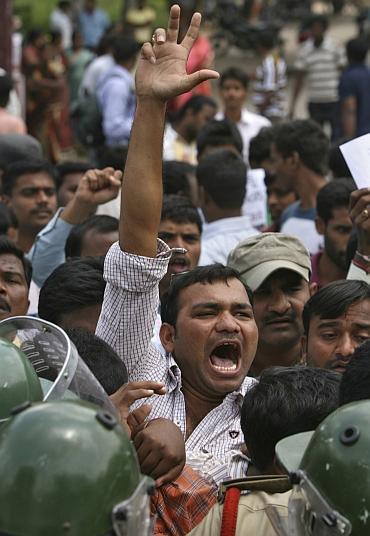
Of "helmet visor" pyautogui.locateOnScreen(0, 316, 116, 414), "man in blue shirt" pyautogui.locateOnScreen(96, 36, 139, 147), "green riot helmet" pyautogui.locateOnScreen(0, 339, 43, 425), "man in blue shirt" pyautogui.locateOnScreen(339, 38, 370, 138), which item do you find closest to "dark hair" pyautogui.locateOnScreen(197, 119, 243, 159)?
"man in blue shirt" pyautogui.locateOnScreen(96, 36, 139, 147)

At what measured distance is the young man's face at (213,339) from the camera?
441 centimetres

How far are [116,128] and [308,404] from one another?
25.7 ft

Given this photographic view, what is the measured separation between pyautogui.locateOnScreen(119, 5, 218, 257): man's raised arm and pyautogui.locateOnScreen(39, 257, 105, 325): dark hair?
3.53ft

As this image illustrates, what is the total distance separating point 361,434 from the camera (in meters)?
2.67

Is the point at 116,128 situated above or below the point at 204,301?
below

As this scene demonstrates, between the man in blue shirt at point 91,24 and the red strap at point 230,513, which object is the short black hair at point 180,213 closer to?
the red strap at point 230,513

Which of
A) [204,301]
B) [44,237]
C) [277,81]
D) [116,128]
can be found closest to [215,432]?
[204,301]

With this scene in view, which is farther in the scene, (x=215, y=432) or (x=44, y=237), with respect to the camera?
(x=44, y=237)

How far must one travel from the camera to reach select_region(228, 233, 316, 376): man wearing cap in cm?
561

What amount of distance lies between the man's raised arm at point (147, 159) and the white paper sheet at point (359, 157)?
1185mm

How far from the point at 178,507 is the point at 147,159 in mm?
1054

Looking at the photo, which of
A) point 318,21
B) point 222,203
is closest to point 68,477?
point 222,203

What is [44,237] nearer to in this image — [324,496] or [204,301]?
[204,301]

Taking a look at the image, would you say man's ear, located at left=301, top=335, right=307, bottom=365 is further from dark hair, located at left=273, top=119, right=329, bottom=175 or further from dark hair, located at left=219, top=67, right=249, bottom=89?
dark hair, located at left=219, top=67, right=249, bottom=89
